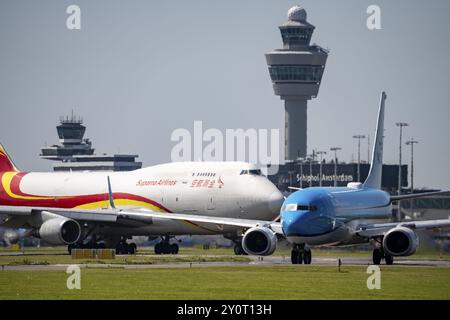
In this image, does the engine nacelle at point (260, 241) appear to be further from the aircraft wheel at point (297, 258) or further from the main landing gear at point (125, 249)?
the main landing gear at point (125, 249)

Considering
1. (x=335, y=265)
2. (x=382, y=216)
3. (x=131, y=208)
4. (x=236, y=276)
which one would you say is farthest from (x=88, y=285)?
(x=131, y=208)

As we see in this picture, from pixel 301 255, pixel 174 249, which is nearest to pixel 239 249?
pixel 174 249

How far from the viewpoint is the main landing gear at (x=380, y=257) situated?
60156mm

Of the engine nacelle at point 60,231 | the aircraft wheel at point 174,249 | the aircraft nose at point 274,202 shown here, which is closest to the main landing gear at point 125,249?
the aircraft wheel at point 174,249

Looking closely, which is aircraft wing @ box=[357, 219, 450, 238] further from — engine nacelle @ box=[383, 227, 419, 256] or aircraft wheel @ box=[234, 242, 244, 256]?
aircraft wheel @ box=[234, 242, 244, 256]

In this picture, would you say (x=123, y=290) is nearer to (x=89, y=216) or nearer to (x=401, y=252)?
(x=401, y=252)

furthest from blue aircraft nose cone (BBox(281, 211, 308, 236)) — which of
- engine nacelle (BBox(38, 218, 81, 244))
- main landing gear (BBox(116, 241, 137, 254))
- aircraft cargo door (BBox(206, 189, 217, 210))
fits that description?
main landing gear (BBox(116, 241, 137, 254))

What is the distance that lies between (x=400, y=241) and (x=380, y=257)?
7.38ft

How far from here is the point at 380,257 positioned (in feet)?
200

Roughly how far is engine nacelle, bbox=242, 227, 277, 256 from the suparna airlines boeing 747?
8775 mm

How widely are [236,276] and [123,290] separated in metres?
8.60

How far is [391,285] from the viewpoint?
43.2 m

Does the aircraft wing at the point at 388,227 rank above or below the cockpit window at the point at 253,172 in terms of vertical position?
below
